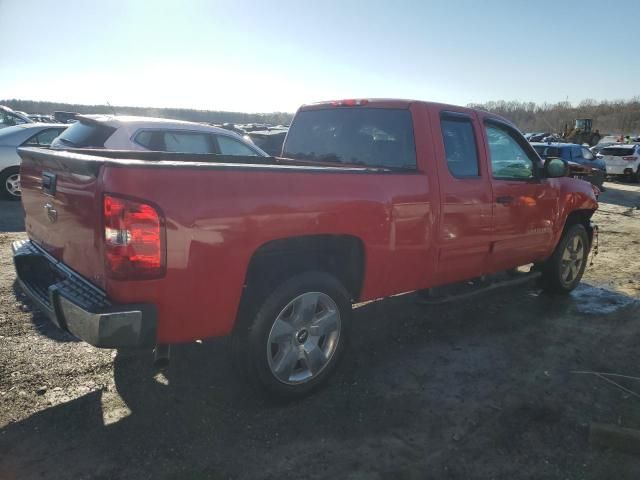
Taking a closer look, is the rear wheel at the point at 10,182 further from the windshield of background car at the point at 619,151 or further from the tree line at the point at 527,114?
the tree line at the point at 527,114

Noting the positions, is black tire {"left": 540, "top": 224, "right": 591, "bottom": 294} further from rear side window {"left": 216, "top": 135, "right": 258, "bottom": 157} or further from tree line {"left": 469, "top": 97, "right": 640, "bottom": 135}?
tree line {"left": 469, "top": 97, "right": 640, "bottom": 135}

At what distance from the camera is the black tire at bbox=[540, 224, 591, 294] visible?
5523mm

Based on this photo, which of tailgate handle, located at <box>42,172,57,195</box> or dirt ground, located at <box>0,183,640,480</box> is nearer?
dirt ground, located at <box>0,183,640,480</box>

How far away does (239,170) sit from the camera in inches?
104

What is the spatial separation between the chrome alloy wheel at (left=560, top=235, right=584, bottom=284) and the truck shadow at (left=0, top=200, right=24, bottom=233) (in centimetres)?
753

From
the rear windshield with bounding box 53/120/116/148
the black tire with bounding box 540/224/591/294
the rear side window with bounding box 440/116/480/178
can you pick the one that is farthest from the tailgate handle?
the black tire with bounding box 540/224/591/294

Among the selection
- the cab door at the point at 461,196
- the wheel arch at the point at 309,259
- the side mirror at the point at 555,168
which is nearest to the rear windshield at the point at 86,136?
the wheel arch at the point at 309,259

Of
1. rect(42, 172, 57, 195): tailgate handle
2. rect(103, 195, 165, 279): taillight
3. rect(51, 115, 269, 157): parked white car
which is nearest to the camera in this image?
rect(103, 195, 165, 279): taillight

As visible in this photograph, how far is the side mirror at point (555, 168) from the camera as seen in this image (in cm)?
475

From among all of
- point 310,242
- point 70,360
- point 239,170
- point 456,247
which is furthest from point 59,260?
point 456,247

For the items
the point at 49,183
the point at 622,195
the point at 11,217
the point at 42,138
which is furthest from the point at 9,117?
the point at 622,195

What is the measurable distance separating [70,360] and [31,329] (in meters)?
0.70

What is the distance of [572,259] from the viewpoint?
19.0 feet

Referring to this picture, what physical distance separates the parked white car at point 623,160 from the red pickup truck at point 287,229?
776 inches
